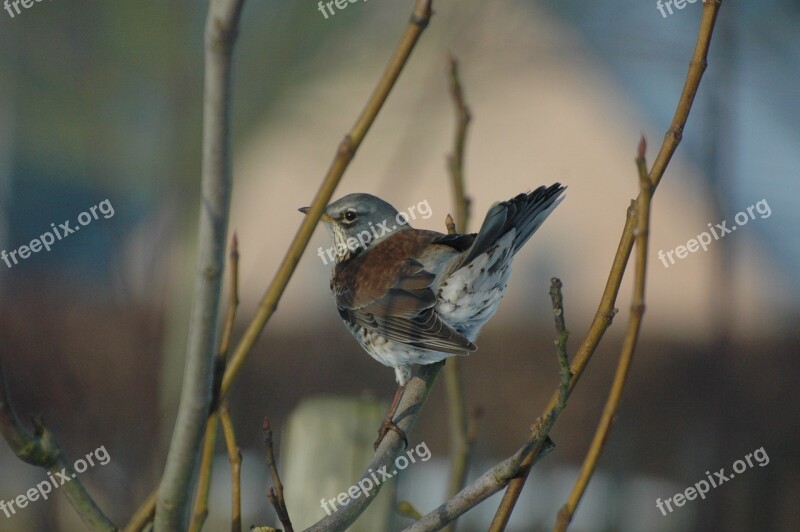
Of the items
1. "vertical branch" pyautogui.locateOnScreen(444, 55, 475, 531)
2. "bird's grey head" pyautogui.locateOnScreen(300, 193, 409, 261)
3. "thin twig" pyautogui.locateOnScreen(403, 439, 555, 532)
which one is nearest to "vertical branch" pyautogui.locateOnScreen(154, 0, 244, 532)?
"thin twig" pyautogui.locateOnScreen(403, 439, 555, 532)

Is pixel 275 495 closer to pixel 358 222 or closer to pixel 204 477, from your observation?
pixel 204 477

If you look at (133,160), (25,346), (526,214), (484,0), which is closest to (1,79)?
(133,160)

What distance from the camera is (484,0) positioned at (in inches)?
150

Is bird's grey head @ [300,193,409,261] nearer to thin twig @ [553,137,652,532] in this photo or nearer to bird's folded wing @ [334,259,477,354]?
bird's folded wing @ [334,259,477,354]

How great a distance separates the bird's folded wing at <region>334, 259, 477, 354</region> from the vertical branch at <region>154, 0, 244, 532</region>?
1.76 ft

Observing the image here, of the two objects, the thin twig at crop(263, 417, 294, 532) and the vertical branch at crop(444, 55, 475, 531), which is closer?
the thin twig at crop(263, 417, 294, 532)

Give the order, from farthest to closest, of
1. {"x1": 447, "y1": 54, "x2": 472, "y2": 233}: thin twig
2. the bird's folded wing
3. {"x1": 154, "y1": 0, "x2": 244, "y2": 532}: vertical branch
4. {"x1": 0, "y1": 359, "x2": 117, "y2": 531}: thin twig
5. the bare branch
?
the bird's folded wing < {"x1": 447, "y1": 54, "x2": 472, "y2": 233}: thin twig < the bare branch < {"x1": 0, "y1": 359, "x2": 117, "y2": 531}: thin twig < {"x1": 154, "y1": 0, "x2": 244, "y2": 532}: vertical branch

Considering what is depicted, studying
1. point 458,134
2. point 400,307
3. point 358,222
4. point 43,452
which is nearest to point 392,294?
point 400,307

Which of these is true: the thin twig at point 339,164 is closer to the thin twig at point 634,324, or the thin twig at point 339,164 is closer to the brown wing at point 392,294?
the thin twig at point 634,324

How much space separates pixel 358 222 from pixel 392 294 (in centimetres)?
20

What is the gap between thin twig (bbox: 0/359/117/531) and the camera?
57 centimetres

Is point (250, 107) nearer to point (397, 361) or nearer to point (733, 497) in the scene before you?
point (397, 361)

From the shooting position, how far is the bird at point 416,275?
994 mm

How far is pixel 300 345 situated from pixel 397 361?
2.37 m
